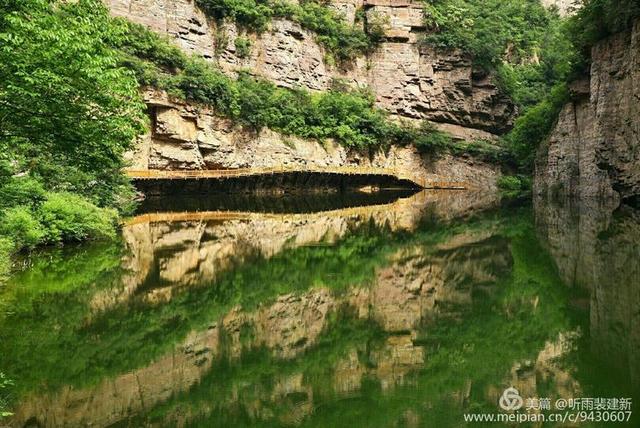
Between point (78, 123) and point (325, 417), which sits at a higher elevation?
point (78, 123)

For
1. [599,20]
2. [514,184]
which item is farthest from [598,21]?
[514,184]

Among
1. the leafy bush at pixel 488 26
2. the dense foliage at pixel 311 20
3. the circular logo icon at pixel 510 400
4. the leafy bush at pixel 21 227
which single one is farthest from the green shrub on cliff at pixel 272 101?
the circular logo icon at pixel 510 400

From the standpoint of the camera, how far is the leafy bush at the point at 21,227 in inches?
495

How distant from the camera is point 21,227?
1309 centimetres

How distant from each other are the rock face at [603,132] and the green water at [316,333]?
1010 cm

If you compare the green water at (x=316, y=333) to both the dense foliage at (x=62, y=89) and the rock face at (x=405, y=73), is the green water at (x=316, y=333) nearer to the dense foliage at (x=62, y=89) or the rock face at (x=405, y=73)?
the dense foliage at (x=62, y=89)

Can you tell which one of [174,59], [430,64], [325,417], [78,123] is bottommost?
[325,417]

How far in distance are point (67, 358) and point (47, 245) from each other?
9.63m

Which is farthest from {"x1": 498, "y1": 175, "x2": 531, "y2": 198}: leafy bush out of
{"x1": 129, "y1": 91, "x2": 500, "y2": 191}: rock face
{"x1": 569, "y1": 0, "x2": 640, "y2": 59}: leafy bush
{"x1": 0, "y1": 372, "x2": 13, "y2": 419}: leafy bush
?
{"x1": 0, "y1": 372, "x2": 13, "y2": 419}: leafy bush


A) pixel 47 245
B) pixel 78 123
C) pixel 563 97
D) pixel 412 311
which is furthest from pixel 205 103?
pixel 412 311

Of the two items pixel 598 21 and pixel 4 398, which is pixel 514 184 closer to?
pixel 598 21

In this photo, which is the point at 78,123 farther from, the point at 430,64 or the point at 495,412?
the point at 430,64

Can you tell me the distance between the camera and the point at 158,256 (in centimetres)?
1309

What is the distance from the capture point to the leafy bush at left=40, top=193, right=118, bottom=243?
48.5 feet
